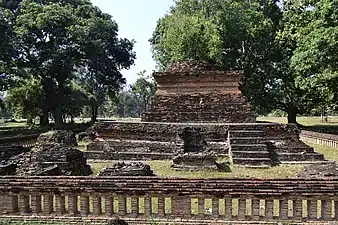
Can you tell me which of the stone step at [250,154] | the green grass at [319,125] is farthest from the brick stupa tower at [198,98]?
the green grass at [319,125]

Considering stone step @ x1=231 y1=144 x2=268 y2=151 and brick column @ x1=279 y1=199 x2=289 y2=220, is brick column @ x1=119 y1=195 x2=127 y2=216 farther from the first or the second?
stone step @ x1=231 y1=144 x2=268 y2=151

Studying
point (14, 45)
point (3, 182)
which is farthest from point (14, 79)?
point (3, 182)

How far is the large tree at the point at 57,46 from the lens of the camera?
3347 centimetres

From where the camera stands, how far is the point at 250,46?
1374 inches

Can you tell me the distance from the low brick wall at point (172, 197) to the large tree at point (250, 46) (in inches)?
973

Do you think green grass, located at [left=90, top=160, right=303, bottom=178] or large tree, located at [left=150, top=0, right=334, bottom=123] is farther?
large tree, located at [left=150, top=0, right=334, bottom=123]

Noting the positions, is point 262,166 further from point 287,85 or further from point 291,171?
point 287,85

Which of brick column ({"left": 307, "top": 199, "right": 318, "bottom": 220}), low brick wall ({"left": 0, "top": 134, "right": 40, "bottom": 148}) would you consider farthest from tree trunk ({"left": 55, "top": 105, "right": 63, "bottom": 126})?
brick column ({"left": 307, "top": 199, "right": 318, "bottom": 220})

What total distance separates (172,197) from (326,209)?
2.34 metres

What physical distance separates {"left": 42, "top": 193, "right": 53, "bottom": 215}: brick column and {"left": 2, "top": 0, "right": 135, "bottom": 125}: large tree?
90.0 feet

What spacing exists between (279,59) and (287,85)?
230 cm

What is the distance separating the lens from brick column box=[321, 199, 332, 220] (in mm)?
6223

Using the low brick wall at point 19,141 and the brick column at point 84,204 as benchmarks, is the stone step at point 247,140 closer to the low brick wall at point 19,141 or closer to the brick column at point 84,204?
the brick column at point 84,204

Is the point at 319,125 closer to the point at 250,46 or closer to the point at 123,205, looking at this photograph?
the point at 250,46
